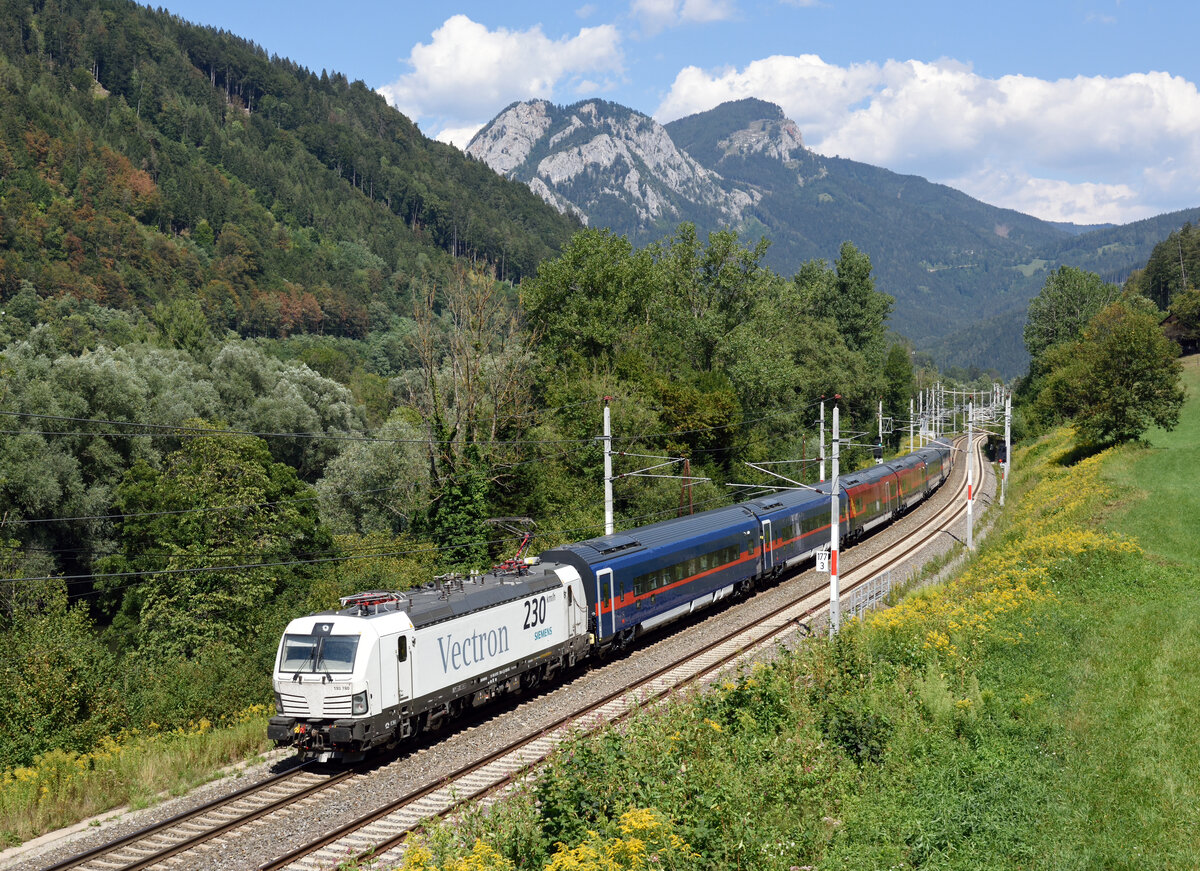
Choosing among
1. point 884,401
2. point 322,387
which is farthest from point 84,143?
point 884,401

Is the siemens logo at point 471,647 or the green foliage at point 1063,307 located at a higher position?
the green foliage at point 1063,307

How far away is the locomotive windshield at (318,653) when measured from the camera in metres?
18.4

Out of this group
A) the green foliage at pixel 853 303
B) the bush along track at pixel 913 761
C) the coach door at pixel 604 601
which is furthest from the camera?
the green foliage at pixel 853 303

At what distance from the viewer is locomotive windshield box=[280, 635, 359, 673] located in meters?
18.4

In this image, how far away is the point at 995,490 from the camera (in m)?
72.7

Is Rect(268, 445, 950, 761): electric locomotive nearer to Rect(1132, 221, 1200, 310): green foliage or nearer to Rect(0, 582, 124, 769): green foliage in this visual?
Rect(0, 582, 124, 769): green foliage

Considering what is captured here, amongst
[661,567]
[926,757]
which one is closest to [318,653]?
[926,757]

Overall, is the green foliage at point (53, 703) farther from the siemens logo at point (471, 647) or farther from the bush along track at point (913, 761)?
the bush along track at point (913, 761)

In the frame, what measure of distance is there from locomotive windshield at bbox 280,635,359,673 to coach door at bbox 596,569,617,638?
9.39 meters

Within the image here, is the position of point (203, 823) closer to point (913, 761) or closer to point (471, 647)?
point (471, 647)

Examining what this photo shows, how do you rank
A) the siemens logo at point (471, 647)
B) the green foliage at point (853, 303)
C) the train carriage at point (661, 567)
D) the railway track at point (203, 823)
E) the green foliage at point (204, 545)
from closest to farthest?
the railway track at point (203, 823)
the siemens logo at point (471, 647)
the train carriage at point (661, 567)
the green foliage at point (204, 545)
the green foliage at point (853, 303)

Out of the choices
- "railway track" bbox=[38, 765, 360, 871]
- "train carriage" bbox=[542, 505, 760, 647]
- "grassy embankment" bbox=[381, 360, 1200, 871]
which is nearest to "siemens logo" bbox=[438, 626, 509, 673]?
"railway track" bbox=[38, 765, 360, 871]

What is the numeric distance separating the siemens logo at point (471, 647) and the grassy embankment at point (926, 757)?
4.80 metres

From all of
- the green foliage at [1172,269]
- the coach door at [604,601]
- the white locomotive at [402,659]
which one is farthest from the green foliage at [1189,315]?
the white locomotive at [402,659]
